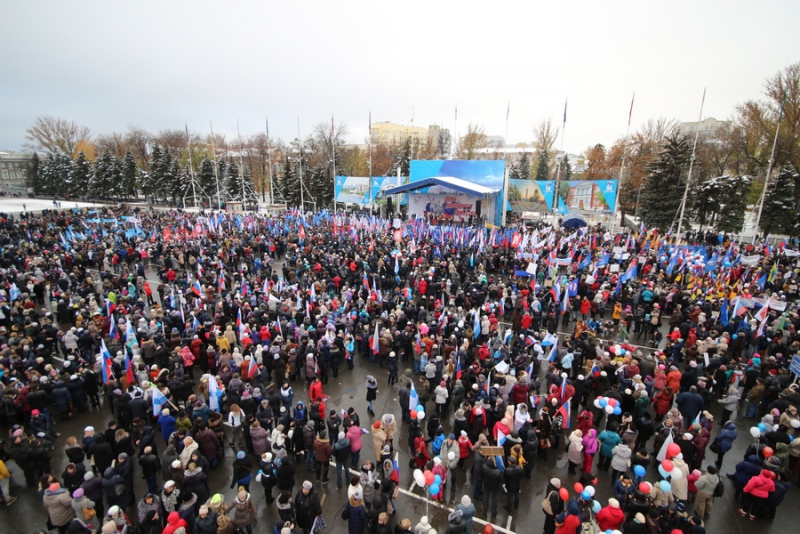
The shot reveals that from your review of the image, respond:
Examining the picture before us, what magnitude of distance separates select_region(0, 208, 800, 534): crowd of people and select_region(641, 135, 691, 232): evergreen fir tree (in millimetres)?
14570

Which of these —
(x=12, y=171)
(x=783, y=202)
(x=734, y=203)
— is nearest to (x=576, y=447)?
(x=783, y=202)

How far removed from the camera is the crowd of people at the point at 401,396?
6.26 meters

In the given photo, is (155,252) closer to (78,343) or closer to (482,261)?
(78,343)

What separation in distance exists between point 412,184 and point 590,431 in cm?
2849

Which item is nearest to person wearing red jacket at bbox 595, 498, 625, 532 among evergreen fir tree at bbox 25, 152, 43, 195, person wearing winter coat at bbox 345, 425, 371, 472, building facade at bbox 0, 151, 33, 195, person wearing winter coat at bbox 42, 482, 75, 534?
person wearing winter coat at bbox 345, 425, 371, 472

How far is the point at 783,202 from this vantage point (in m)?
26.6

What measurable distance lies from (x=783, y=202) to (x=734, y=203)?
2.65 m

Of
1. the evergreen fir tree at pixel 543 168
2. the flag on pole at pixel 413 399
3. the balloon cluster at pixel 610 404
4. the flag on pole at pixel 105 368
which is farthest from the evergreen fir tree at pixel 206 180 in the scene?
the balloon cluster at pixel 610 404

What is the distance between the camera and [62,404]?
898cm

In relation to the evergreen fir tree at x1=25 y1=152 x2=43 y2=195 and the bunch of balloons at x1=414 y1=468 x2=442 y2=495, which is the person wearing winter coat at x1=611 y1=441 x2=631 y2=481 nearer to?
the bunch of balloons at x1=414 y1=468 x2=442 y2=495

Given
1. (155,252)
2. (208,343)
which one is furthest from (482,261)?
(155,252)

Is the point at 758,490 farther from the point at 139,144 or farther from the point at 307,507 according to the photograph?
the point at 139,144

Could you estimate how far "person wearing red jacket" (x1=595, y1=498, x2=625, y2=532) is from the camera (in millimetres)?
5504

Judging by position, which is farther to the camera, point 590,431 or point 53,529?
point 590,431
